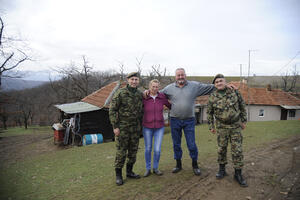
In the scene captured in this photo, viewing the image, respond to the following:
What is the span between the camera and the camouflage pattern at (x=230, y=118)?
3.21m

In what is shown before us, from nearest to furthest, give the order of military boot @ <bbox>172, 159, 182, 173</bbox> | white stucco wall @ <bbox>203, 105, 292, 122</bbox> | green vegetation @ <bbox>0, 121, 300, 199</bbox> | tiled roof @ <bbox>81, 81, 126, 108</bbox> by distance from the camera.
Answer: green vegetation @ <bbox>0, 121, 300, 199</bbox> → military boot @ <bbox>172, 159, 182, 173</bbox> → tiled roof @ <bbox>81, 81, 126, 108</bbox> → white stucco wall @ <bbox>203, 105, 292, 122</bbox>

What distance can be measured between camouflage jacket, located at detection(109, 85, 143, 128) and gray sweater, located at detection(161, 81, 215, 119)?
73 cm

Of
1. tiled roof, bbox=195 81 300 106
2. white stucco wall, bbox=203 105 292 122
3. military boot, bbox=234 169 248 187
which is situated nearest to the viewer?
military boot, bbox=234 169 248 187

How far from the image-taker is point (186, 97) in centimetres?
356

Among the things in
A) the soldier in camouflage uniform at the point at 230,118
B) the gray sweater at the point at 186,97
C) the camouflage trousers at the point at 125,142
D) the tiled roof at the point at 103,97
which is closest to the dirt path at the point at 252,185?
the soldier in camouflage uniform at the point at 230,118

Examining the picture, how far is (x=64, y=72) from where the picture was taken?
1959 cm

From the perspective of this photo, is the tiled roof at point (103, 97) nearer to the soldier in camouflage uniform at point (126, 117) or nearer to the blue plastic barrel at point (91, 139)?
the blue plastic barrel at point (91, 139)

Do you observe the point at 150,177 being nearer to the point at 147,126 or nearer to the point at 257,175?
the point at 147,126

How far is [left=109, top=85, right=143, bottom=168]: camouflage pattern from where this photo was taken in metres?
3.41

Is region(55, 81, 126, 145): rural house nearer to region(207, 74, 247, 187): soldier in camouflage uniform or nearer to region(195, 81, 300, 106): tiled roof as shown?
region(207, 74, 247, 187): soldier in camouflage uniform

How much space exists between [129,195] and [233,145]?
6.47ft

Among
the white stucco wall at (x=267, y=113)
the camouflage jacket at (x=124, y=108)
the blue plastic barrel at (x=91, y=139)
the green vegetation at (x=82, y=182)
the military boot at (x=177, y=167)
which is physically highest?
the camouflage jacket at (x=124, y=108)

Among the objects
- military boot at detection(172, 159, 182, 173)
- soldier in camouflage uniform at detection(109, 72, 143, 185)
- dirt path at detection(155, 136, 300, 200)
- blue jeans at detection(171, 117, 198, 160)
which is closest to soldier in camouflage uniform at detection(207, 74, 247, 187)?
dirt path at detection(155, 136, 300, 200)

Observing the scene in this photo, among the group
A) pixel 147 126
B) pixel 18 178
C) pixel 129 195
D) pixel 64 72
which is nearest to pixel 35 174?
pixel 18 178
